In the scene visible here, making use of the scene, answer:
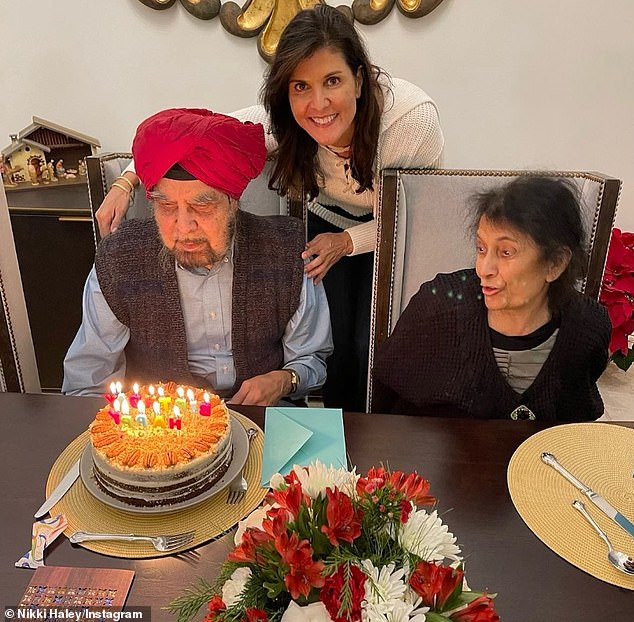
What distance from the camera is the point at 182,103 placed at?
2609 millimetres

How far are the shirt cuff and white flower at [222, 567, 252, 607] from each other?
44.6 inches

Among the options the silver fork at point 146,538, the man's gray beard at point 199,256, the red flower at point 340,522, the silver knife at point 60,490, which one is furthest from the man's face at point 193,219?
the red flower at point 340,522

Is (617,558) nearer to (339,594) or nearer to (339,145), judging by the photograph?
(339,594)

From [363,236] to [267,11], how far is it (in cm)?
137

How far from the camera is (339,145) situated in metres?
1.55

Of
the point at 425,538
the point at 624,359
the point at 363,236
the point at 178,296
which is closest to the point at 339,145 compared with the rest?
the point at 363,236

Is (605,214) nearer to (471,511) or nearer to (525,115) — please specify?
(471,511)

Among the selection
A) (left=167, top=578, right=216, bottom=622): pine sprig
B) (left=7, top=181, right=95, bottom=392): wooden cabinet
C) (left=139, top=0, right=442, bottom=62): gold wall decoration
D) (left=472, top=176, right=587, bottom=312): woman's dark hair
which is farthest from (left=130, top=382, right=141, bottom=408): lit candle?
(left=139, top=0, right=442, bottom=62): gold wall decoration

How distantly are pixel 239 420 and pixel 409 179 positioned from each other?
2.24 feet

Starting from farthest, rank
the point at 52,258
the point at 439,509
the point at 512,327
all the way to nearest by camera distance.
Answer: the point at 52,258
the point at 512,327
the point at 439,509

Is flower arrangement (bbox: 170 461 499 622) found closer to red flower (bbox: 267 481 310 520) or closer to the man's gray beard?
red flower (bbox: 267 481 310 520)

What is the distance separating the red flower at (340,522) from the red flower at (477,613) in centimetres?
11

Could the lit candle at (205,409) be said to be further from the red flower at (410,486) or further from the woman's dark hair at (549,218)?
the woman's dark hair at (549,218)

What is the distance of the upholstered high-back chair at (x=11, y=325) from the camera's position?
1.33 metres
